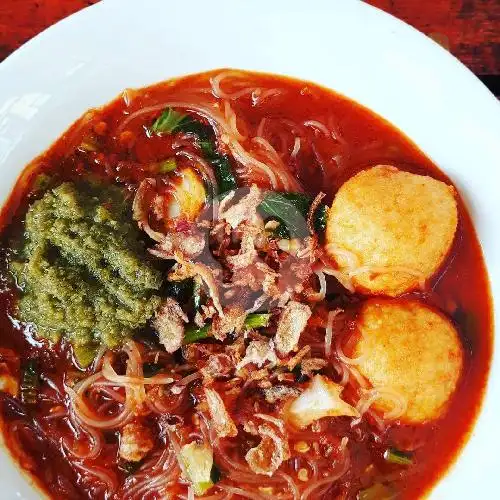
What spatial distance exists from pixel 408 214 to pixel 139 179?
1.30m

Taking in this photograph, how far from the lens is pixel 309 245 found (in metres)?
3.16

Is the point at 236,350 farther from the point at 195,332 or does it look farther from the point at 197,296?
the point at 197,296

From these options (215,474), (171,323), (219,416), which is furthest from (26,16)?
(215,474)

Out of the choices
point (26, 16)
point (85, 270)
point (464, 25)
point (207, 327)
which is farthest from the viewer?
point (464, 25)

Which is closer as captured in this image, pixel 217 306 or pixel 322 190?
pixel 217 306

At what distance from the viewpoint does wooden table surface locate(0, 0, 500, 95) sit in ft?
11.6

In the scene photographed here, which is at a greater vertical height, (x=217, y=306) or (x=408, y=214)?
(x=408, y=214)

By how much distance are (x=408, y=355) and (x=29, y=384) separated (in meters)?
1.81

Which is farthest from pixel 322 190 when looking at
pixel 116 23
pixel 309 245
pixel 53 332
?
pixel 53 332

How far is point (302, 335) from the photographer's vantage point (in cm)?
326

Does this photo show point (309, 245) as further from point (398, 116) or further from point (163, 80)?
point (163, 80)

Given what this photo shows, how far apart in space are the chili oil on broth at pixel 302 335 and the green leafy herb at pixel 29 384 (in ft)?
0.10

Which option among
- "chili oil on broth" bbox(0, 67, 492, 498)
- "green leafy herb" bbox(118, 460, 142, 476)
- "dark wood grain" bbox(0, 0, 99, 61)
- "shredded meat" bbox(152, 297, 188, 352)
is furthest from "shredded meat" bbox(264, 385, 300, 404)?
"dark wood grain" bbox(0, 0, 99, 61)

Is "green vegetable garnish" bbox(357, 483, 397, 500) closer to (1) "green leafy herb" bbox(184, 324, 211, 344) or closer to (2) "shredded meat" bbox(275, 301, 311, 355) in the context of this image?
(2) "shredded meat" bbox(275, 301, 311, 355)
